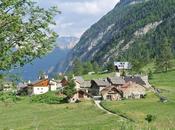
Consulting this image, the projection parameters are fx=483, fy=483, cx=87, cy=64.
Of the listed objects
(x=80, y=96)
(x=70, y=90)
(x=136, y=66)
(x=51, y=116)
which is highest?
(x=136, y=66)

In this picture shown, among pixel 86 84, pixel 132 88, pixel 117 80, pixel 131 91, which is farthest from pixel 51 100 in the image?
pixel 86 84

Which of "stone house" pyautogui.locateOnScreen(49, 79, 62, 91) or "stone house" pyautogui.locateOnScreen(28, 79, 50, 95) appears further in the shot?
"stone house" pyautogui.locateOnScreen(49, 79, 62, 91)

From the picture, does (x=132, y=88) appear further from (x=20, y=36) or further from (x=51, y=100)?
(x=20, y=36)

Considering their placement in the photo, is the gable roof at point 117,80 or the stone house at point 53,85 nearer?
the gable roof at point 117,80

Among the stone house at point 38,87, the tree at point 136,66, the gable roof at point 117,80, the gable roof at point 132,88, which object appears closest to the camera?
the gable roof at point 132,88

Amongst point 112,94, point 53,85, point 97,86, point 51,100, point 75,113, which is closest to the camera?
point 75,113

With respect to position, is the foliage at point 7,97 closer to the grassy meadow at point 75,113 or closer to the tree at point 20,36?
the tree at point 20,36

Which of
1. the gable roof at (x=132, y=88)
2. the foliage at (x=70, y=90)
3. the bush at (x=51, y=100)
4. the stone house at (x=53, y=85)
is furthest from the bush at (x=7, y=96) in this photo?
the stone house at (x=53, y=85)

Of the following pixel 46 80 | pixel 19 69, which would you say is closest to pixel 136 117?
pixel 19 69

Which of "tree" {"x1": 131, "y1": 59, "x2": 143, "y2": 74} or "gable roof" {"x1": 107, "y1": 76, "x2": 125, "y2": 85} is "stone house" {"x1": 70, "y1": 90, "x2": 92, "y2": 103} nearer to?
"gable roof" {"x1": 107, "y1": 76, "x2": 125, "y2": 85}

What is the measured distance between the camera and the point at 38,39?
2575cm

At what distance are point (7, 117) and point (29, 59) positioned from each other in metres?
75.9

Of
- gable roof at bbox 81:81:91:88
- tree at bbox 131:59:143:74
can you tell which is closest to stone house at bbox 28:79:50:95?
gable roof at bbox 81:81:91:88

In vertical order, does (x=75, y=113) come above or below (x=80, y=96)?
below
